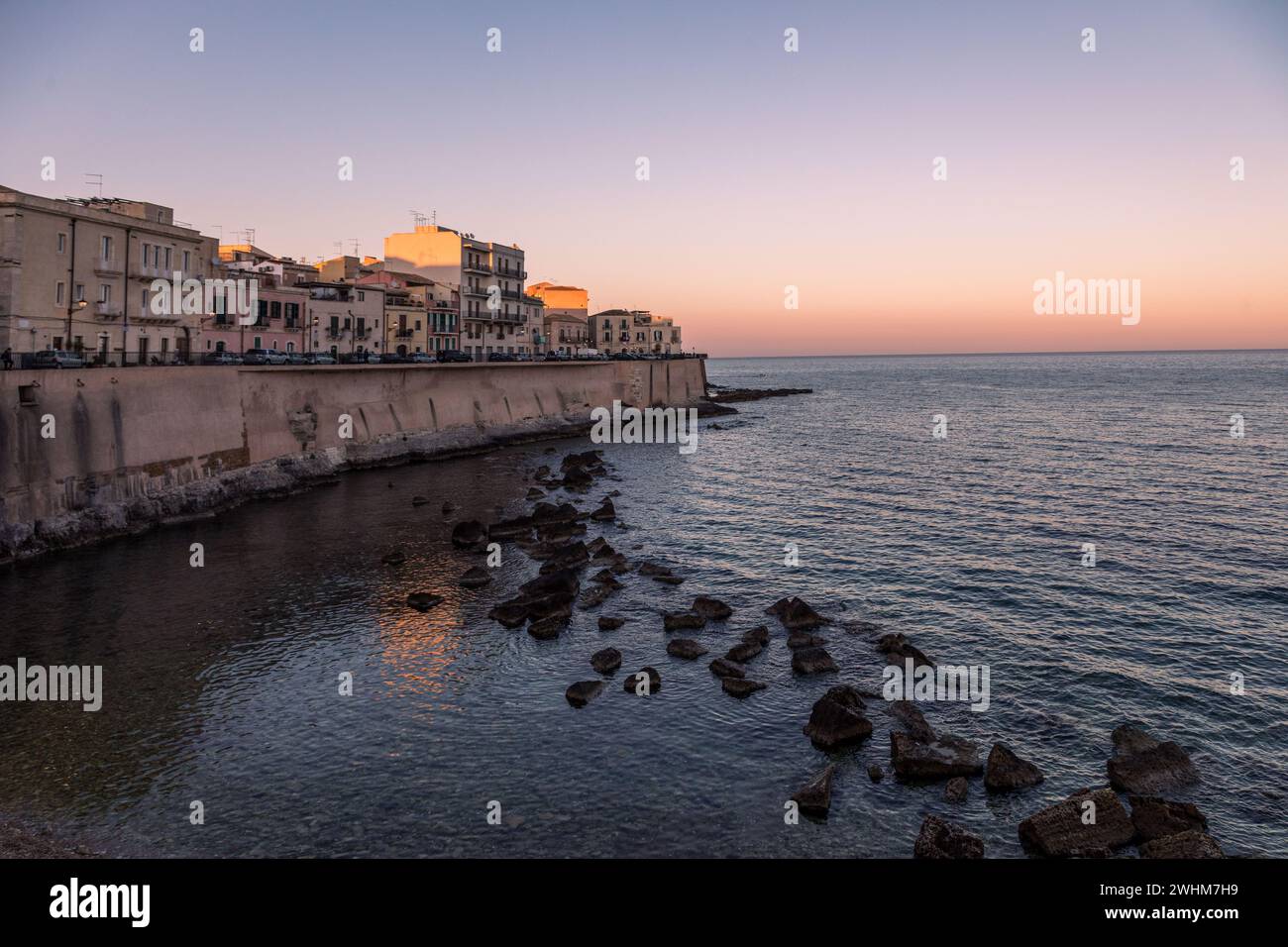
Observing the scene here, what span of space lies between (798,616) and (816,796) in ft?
37.1

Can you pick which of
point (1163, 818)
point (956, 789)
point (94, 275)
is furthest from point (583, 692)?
point (94, 275)

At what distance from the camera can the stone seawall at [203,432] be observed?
34.6 metres

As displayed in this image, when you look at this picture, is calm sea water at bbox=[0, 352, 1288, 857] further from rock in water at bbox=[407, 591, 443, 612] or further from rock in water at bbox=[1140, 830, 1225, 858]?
rock in water at bbox=[1140, 830, 1225, 858]

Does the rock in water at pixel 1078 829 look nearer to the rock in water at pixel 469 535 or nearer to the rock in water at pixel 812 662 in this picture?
the rock in water at pixel 812 662

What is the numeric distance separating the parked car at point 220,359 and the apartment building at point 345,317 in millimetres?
16482

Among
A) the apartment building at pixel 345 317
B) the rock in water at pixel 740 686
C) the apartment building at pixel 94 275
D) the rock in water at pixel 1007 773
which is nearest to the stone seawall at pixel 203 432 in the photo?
the apartment building at pixel 94 275

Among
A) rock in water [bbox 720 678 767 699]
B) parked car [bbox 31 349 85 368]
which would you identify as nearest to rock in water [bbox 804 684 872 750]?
rock in water [bbox 720 678 767 699]

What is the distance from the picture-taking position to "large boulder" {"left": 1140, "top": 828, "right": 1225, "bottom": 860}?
14711mm

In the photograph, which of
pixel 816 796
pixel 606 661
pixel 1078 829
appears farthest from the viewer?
pixel 606 661

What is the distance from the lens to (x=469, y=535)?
1515 inches

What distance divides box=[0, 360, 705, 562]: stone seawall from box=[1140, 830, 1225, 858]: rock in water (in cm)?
3904

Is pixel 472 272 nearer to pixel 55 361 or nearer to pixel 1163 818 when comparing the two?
pixel 55 361

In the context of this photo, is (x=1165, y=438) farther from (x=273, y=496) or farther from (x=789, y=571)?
(x=273, y=496)
